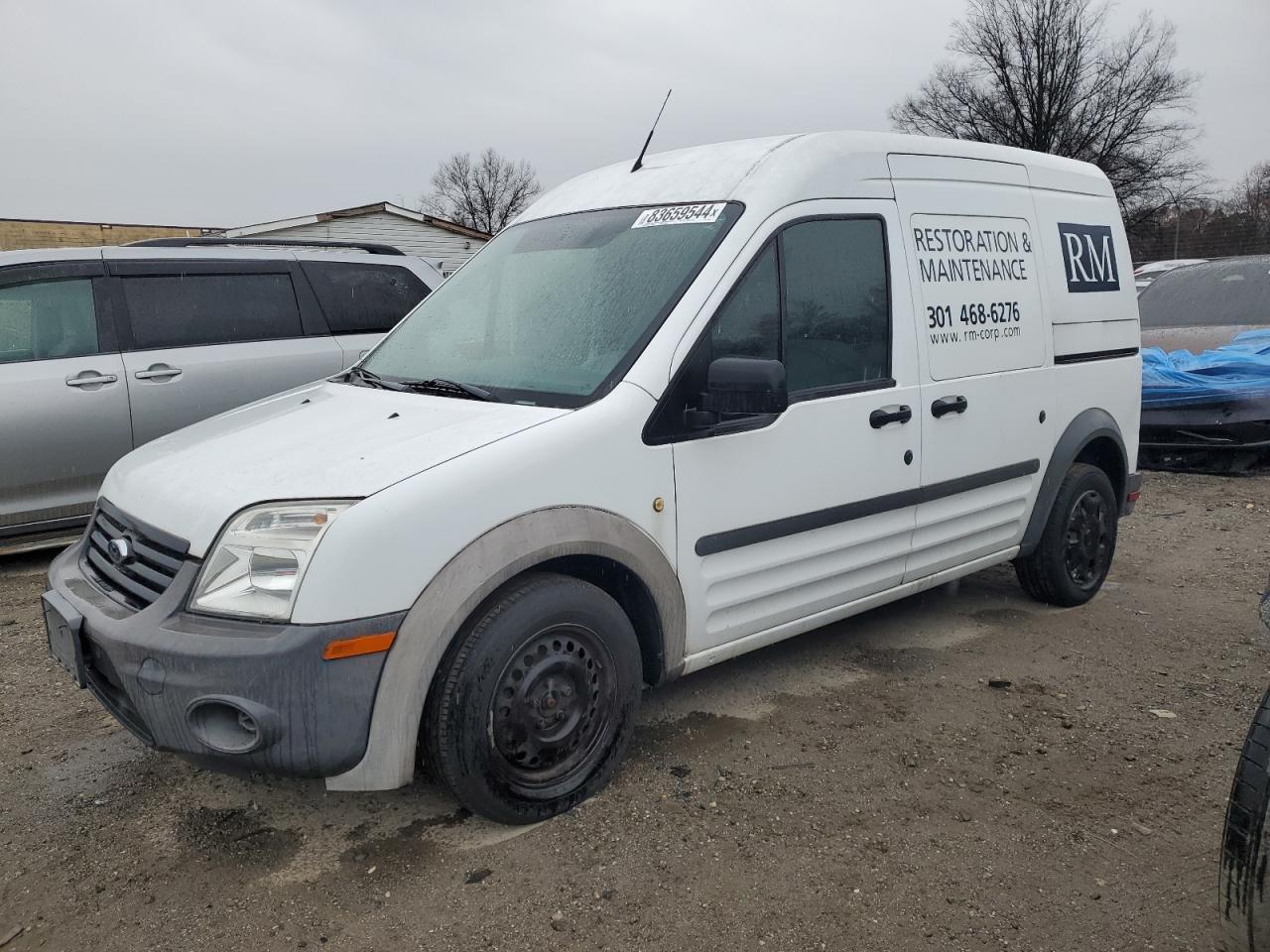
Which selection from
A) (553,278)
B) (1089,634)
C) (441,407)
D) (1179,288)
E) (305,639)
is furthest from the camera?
(1179,288)

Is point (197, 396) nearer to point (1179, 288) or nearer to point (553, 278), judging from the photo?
point (553, 278)

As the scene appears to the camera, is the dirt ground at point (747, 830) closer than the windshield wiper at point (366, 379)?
Yes

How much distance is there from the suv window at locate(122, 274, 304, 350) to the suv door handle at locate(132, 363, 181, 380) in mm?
147

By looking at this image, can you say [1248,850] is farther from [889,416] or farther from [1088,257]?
[1088,257]

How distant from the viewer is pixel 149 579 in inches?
108

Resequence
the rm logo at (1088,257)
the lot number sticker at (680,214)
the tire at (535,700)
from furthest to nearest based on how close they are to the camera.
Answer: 1. the rm logo at (1088,257)
2. the lot number sticker at (680,214)
3. the tire at (535,700)

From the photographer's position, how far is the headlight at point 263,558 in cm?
248

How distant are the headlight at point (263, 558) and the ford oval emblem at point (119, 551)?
44cm

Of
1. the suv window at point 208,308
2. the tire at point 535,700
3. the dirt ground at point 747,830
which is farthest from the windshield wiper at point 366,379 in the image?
the suv window at point 208,308

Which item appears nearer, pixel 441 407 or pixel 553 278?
pixel 441 407

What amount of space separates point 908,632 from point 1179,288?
6.93m

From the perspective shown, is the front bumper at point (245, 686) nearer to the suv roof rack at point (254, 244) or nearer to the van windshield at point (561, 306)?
the van windshield at point (561, 306)

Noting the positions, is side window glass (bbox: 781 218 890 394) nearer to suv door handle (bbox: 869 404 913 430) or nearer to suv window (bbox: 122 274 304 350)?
suv door handle (bbox: 869 404 913 430)

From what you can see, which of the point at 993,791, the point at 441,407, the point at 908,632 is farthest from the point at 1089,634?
the point at 441,407
